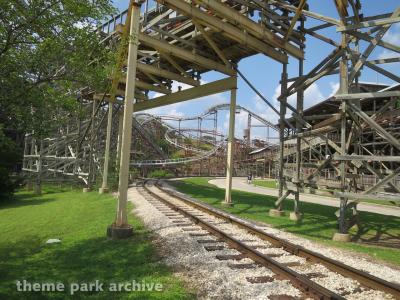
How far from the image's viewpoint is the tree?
695 centimetres

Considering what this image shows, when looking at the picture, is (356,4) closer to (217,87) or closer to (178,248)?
(217,87)

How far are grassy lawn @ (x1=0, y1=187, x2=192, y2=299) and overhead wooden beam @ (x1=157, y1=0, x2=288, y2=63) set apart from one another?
7.41m

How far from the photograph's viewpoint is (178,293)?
5.46 meters

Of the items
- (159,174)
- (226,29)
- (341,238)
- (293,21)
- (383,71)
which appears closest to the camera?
(341,238)

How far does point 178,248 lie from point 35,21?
5.31 meters

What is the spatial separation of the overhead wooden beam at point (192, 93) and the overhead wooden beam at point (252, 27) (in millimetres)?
3094

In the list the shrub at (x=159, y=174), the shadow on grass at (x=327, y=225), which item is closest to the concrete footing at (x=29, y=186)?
the shrub at (x=159, y=174)

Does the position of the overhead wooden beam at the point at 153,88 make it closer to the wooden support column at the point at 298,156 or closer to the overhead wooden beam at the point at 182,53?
the overhead wooden beam at the point at 182,53

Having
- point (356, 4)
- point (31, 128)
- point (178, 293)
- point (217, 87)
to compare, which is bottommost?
point (178, 293)

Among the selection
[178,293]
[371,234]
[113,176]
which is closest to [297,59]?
[371,234]

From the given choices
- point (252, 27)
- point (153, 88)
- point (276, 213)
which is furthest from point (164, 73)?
point (276, 213)

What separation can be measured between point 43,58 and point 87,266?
4.30 m

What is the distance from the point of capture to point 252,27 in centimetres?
1430

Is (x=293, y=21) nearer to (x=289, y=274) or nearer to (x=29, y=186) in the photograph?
(x=289, y=274)
